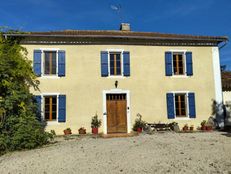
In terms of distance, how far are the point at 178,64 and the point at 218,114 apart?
11.7 feet

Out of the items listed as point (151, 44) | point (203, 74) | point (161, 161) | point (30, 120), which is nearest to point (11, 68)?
point (30, 120)

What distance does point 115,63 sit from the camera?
16844mm

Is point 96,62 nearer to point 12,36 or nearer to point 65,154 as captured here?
point 12,36

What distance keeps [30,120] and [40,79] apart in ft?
12.3

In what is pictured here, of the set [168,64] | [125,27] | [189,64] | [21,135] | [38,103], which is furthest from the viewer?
[125,27]

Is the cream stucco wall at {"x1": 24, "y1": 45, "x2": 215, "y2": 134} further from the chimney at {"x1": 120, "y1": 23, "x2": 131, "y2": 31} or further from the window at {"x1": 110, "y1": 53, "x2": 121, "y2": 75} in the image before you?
the chimney at {"x1": 120, "y1": 23, "x2": 131, "y2": 31}

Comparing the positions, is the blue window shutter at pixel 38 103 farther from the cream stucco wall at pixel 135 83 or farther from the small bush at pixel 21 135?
the small bush at pixel 21 135

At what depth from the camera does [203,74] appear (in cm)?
1748

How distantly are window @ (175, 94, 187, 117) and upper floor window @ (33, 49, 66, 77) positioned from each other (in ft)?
20.8

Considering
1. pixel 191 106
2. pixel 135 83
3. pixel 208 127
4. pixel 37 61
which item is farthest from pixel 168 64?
pixel 37 61

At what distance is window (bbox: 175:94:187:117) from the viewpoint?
1708cm

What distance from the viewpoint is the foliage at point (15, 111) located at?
12.2 meters

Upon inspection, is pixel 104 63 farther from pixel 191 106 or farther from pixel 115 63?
pixel 191 106

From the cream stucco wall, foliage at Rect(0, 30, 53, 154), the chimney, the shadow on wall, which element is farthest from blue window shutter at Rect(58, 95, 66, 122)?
the shadow on wall
